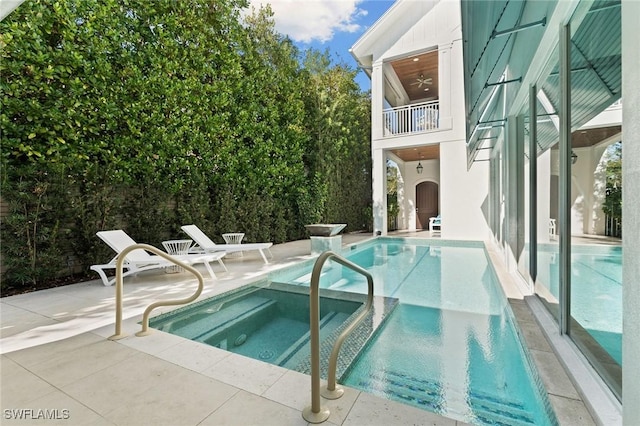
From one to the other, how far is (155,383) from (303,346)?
1.59 meters

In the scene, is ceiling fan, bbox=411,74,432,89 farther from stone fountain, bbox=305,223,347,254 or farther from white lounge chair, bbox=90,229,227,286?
white lounge chair, bbox=90,229,227,286

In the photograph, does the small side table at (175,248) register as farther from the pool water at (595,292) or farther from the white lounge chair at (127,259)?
the pool water at (595,292)

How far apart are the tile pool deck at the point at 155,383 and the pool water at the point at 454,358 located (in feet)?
0.94

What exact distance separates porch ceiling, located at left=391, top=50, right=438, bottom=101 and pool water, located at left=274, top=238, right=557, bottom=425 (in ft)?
34.0

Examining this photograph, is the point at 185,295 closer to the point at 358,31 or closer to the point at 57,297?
the point at 57,297

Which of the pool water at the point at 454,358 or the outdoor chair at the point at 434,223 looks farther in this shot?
the outdoor chair at the point at 434,223

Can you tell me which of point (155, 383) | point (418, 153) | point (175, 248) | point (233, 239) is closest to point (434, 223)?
point (418, 153)

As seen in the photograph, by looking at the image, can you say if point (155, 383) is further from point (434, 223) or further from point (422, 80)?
point (422, 80)

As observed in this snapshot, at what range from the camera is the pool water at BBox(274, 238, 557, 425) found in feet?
7.81

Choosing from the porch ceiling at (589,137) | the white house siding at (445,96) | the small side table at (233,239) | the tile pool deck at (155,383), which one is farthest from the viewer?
the white house siding at (445,96)

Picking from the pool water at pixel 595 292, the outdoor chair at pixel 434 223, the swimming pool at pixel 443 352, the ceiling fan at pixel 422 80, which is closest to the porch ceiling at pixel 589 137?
the pool water at pixel 595 292

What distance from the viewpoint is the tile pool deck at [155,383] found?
1.93 m

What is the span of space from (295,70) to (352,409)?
11814 millimetres

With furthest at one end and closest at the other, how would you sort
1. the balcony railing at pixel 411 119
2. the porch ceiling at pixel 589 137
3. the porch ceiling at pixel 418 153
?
the porch ceiling at pixel 418 153
the balcony railing at pixel 411 119
the porch ceiling at pixel 589 137
